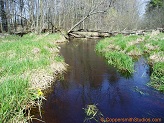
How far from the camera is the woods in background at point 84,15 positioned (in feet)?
93.1

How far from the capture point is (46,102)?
16.1 feet

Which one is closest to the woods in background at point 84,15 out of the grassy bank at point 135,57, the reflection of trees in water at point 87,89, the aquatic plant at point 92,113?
the grassy bank at point 135,57

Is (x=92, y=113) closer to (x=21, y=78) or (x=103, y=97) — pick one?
(x=103, y=97)

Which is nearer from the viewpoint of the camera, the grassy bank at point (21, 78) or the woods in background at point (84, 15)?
the grassy bank at point (21, 78)

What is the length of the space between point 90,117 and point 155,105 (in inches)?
66.7

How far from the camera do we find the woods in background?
28.4 m

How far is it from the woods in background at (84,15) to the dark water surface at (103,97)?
2077 centimetres

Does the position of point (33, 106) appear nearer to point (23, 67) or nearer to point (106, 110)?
point (106, 110)

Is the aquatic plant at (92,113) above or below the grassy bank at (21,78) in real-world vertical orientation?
below

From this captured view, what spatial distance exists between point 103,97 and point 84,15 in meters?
28.9

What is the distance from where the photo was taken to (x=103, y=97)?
204 inches

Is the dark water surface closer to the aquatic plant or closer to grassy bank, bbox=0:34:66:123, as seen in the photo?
the aquatic plant

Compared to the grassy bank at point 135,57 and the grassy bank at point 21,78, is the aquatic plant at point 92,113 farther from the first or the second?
the grassy bank at point 135,57

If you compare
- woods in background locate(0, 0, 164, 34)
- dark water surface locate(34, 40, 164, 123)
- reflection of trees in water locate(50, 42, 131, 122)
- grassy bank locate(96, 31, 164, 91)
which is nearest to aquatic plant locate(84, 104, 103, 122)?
dark water surface locate(34, 40, 164, 123)
